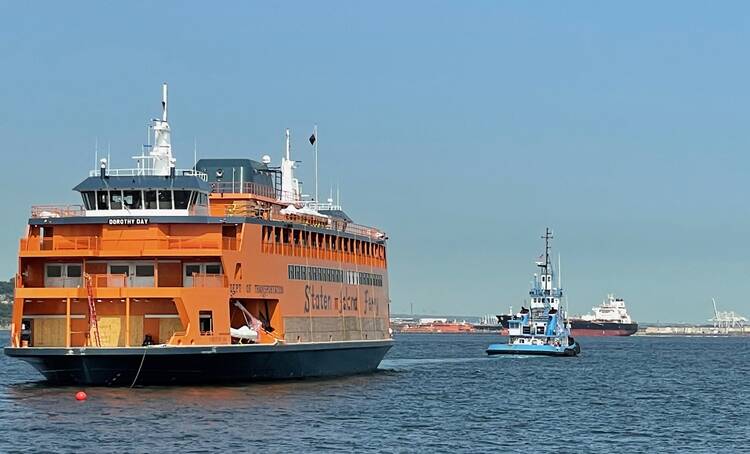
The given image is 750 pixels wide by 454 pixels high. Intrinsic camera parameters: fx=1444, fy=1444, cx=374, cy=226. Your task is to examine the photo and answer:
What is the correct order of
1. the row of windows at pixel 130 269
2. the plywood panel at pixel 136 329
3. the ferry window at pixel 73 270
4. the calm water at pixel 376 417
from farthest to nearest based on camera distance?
the ferry window at pixel 73 270 → the row of windows at pixel 130 269 → the plywood panel at pixel 136 329 → the calm water at pixel 376 417

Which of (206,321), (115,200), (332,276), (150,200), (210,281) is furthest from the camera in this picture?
(332,276)

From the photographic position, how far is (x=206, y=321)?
156 ft

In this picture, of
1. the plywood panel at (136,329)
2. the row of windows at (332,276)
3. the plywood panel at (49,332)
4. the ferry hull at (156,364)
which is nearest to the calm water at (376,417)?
the ferry hull at (156,364)

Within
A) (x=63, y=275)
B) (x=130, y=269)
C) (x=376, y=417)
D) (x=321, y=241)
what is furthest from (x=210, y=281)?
(x=321, y=241)

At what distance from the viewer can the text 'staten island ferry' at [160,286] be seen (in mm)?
46719

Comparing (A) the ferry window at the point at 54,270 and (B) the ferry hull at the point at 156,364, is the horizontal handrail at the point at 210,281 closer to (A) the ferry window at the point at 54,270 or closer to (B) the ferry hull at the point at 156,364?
(B) the ferry hull at the point at 156,364

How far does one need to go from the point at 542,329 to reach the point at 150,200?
2123 inches

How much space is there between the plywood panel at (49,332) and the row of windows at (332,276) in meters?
8.76

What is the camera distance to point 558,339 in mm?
98188

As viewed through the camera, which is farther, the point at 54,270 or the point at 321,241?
the point at 321,241

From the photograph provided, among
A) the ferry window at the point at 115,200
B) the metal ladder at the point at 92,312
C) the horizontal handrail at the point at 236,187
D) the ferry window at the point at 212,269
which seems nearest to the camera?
the metal ladder at the point at 92,312

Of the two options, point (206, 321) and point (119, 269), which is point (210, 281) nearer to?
point (206, 321)

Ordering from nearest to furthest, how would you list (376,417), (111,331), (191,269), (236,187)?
(376,417), (111,331), (191,269), (236,187)

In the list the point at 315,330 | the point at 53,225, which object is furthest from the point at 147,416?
the point at 315,330
